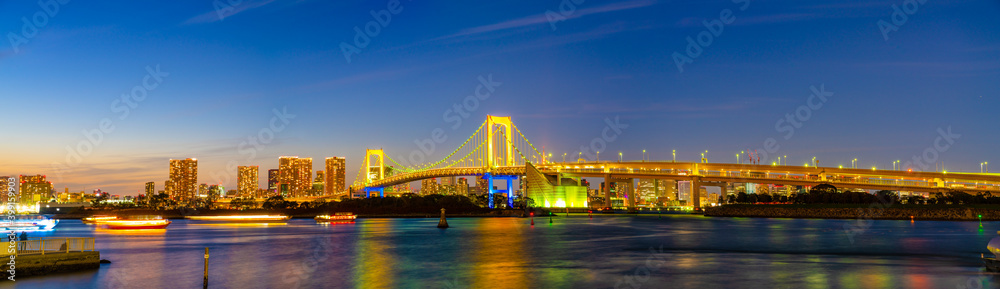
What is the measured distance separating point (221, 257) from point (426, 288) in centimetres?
1715

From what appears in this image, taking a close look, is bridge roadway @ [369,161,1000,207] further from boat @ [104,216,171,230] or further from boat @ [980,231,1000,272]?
boat @ [980,231,1000,272]

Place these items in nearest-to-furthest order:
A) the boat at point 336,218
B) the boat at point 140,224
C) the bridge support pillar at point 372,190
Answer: the boat at point 140,224 → the boat at point 336,218 → the bridge support pillar at point 372,190

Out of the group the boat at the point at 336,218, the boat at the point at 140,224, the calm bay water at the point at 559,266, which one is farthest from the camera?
the boat at the point at 336,218

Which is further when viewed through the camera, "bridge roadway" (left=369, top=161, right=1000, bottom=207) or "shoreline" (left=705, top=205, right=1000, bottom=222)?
"bridge roadway" (left=369, top=161, right=1000, bottom=207)

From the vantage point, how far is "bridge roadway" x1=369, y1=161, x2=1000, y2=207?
106250 mm

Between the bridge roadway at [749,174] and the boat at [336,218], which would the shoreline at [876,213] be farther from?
the boat at [336,218]

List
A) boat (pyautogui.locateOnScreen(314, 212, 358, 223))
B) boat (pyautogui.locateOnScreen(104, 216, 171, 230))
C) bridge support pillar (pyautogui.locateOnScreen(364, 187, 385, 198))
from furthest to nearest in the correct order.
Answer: bridge support pillar (pyautogui.locateOnScreen(364, 187, 385, 198)) → boat (pyautogui.locateOnScreen(314, 212, 358, 223)) → boat (pyautogui.locateOnScreen(104, 216, 171, 230))

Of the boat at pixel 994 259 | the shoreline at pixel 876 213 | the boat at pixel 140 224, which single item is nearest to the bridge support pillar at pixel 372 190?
the boat at pixel 140 224

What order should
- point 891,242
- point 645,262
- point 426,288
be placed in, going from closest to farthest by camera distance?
point 426,288, point 645,262, point 891,242

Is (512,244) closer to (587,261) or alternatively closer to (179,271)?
(587,261)

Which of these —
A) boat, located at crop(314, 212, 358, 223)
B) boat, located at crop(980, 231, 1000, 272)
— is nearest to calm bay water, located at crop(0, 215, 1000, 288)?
boat, located at crop(980, 231, 1000, 272)

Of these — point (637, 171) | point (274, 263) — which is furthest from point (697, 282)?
point (637, 171)

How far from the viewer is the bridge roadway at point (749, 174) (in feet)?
349

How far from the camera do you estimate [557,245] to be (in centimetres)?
3994
